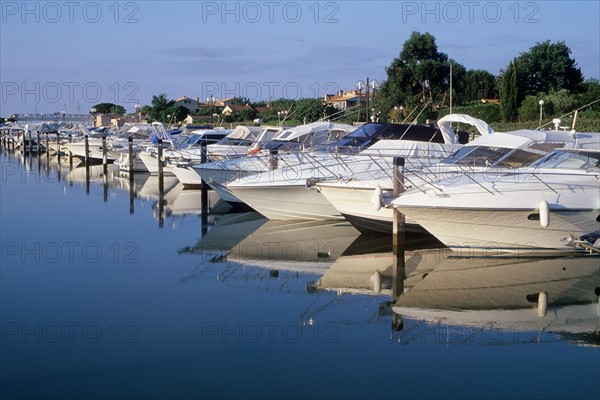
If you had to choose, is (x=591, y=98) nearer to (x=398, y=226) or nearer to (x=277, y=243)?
(x=277, y=243)

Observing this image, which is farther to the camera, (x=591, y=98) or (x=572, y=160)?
(x=591, y=98)

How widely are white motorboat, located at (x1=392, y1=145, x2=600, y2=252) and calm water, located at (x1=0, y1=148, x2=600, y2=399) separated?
0.51 metres

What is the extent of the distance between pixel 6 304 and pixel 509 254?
8773 mm

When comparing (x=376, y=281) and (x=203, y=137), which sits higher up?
(x=203, y=137)

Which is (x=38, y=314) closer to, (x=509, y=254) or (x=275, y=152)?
(x=509, y=254)

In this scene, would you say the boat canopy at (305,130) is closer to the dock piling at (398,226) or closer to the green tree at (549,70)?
the dock piling at (398,226)

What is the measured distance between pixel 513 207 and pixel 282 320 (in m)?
5.02

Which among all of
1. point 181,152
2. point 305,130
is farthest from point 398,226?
point 181,152

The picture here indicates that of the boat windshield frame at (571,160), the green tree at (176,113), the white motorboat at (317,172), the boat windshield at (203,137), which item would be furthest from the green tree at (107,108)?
the boat windshield frame at (571,160)

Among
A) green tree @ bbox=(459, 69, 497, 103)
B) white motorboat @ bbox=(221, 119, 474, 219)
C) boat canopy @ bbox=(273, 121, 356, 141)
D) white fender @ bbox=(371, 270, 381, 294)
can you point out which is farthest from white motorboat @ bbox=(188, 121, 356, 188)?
green tree @ bbox=(459, 69, 497, 103)

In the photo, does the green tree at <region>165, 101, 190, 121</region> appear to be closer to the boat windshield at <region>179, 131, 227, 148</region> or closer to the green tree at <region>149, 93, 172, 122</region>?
the green tree at <region>149, 93, 172, 122</region>

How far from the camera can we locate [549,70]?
55125mm

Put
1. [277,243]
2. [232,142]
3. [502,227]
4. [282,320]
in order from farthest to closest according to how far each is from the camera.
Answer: [232,142], [277,243], [502,227], [282,320]

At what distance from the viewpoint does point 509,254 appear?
1446 cm
